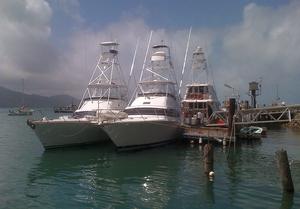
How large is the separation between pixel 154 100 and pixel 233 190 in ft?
71.4

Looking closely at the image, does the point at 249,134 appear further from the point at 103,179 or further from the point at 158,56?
the point at 103,179

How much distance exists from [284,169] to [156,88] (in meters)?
26.1

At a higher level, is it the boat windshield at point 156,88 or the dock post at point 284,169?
the boat windshield at point 156,88

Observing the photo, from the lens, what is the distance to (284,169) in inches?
781

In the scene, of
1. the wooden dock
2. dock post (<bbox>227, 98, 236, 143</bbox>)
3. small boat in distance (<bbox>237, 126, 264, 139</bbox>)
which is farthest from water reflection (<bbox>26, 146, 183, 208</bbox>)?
small boat in distance (<bbox>237, 126, 264, 139</bbox>)

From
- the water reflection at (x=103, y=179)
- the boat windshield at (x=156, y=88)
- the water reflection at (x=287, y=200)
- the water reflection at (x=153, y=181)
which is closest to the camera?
the water reflection at (x=287, y=200)

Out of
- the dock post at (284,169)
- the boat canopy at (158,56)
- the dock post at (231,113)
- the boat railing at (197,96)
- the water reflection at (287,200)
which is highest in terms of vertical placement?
the boat canopy at (158,56)

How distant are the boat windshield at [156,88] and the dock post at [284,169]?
24.3 metres

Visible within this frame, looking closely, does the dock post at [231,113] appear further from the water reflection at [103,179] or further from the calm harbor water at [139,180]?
the water reflection at [103,179]

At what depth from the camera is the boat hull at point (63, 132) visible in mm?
36591

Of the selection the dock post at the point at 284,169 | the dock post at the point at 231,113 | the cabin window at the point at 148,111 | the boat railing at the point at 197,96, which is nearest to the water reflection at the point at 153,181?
the dock post at the point at 284,169

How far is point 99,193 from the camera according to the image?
68.8ft

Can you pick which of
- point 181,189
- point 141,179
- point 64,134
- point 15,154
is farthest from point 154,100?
point 181,189

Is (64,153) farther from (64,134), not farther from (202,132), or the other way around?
(202,132)
